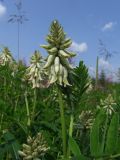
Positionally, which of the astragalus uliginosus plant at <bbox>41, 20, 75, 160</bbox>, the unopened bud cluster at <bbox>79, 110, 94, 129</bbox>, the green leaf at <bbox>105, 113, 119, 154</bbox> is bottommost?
the green leaf at <bbox>105, 113, 119, 154</bbox>

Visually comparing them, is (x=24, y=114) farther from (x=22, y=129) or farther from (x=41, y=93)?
(x=41, y=93)

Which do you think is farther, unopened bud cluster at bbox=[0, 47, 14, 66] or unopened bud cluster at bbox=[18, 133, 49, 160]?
unopened bud cluster at bbox=[0, 47, 14, 66]

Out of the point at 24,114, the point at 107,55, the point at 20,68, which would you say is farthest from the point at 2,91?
the point at 107,55

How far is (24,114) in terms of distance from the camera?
11.9ft

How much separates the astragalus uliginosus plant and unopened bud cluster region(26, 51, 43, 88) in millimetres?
1809

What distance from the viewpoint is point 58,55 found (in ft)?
6.33

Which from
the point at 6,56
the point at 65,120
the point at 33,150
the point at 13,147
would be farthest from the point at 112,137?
the point at 6,56

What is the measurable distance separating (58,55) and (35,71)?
2.19m

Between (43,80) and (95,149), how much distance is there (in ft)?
8.50

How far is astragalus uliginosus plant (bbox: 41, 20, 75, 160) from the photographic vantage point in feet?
6.23

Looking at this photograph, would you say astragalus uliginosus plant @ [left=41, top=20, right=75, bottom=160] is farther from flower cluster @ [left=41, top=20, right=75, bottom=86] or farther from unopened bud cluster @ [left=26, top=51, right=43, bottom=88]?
unopened bud cluster @ [left=26, top=51, right=43, bottom=88]

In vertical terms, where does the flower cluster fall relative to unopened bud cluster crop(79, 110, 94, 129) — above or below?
above

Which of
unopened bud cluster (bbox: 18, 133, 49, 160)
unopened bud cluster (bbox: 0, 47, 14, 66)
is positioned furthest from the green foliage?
unopened bud cluster (bbox: 0, 47, 14, 66)

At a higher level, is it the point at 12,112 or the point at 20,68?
the point at 20,68
